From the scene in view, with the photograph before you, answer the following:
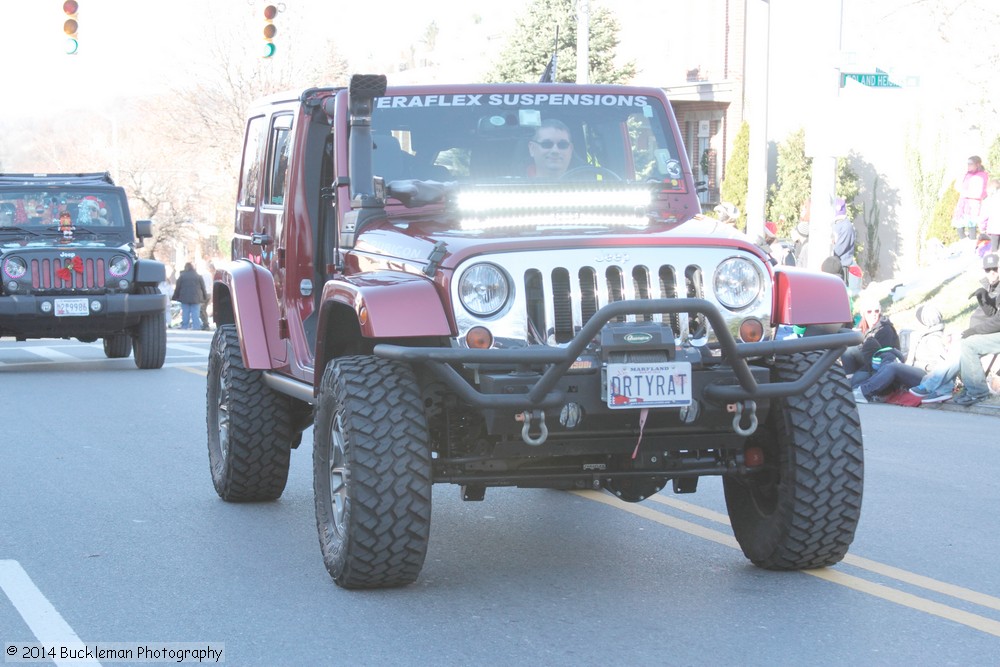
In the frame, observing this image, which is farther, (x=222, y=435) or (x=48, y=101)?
(x=48, y=101)

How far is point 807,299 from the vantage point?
605 centimetres

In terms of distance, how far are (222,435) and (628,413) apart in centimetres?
339

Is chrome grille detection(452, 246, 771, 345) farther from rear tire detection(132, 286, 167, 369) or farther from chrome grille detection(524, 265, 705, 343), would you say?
rear tire detection(132, 286, 167, 369)

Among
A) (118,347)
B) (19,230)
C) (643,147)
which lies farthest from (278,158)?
(118,347)

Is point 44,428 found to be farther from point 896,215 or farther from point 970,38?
→ point 896,215

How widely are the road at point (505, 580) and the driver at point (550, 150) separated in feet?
5.98

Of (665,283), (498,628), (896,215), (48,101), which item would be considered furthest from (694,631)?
(48,101)

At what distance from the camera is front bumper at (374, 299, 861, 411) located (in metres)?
5.46

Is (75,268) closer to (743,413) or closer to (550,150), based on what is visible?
(550,150)

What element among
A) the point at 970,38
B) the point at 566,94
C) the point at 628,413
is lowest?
the point at 628,413

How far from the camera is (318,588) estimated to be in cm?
619

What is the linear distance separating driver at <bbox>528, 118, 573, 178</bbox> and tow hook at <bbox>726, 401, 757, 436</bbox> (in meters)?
1.82

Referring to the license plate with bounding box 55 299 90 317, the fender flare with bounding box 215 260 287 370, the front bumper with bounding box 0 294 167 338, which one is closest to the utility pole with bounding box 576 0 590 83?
the front bumper with bounding box 0 294 167 338

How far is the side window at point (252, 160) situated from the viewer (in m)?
8.52
